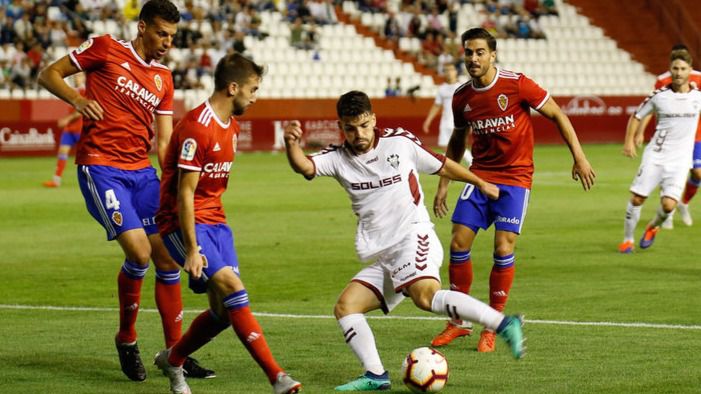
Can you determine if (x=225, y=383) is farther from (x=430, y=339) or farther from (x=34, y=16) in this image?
(x=34, y=16)

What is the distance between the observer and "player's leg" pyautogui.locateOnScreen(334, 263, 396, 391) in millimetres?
7820

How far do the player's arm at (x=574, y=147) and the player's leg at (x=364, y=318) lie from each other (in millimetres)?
2040

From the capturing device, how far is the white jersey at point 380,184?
821 centimetres

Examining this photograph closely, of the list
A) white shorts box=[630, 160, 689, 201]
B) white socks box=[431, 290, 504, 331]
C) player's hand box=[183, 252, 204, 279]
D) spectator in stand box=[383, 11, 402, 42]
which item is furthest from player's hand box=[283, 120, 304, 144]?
spectator in stand box=[383, 11, 402, 42]

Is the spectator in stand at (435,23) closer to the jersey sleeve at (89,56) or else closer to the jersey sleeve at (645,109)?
the jersey sleeve at (645,109)

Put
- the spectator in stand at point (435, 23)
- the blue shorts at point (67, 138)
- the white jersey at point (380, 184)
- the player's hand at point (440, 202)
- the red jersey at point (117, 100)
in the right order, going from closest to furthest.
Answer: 1. the white jersey at point (380, 184)
2. the red jersey at point (117, 100)
3. the player's hand at point (440, 202)
4. the blue shorts at point (67, 138)
5. the spectator in stand at point (435, 23)

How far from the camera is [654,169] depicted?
631 inches

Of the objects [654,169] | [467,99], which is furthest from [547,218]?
[467,99]

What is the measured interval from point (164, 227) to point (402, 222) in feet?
5.02

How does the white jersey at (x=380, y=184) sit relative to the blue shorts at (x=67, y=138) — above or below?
above

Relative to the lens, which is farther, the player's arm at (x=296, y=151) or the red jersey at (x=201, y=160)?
the player's arm at (x=296, y=151)

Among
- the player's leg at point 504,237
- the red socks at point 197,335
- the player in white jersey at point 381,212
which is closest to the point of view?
the red socks at point 197,335

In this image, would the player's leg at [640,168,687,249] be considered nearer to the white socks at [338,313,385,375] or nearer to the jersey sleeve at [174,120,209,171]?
the white socks at [338,313,385,375]

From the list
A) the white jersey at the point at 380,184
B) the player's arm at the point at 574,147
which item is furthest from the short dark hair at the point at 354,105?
the player's arm at the point at 574,147
